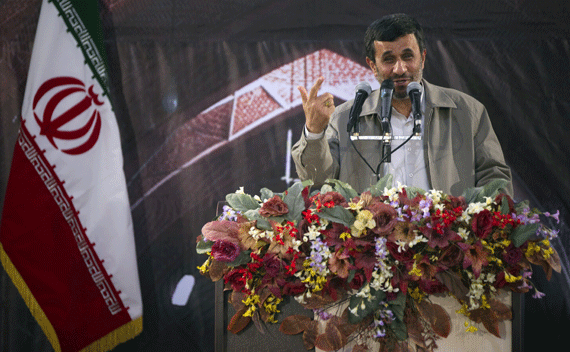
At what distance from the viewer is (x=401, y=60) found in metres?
1.91

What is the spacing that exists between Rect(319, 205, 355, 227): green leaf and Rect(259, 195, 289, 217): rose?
0.33 feet

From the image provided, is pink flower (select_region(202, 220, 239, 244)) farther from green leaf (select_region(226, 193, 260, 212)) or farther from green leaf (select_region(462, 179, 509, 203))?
green leaf (select_region(462, 179, 509, 203))

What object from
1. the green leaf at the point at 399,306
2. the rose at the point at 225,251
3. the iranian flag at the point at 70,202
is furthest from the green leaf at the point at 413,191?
the iranian flag at the point at 70,202

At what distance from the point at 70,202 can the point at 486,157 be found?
2354 millimetres

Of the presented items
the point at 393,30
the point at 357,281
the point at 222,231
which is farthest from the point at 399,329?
the point at 393,30

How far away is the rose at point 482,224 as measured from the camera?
42.3 inches

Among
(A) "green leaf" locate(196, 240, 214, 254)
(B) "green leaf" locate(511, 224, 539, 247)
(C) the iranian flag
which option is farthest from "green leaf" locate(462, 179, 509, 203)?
(C) the iranian flag

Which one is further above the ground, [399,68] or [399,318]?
[399,68]

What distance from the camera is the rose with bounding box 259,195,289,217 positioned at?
1.16 metres

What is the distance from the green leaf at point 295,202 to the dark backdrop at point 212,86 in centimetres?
179

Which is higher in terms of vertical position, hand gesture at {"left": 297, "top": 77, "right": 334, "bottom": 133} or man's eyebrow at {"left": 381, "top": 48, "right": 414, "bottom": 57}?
hand gesture at {"left": 297, "top": 77, "right": 334, "bottom": 133}

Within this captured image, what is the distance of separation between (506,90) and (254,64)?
1.59 metres

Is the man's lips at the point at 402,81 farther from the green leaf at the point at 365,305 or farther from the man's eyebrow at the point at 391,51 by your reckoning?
the green leaf at the point at 365,305

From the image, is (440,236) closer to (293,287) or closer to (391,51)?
(293,287)
